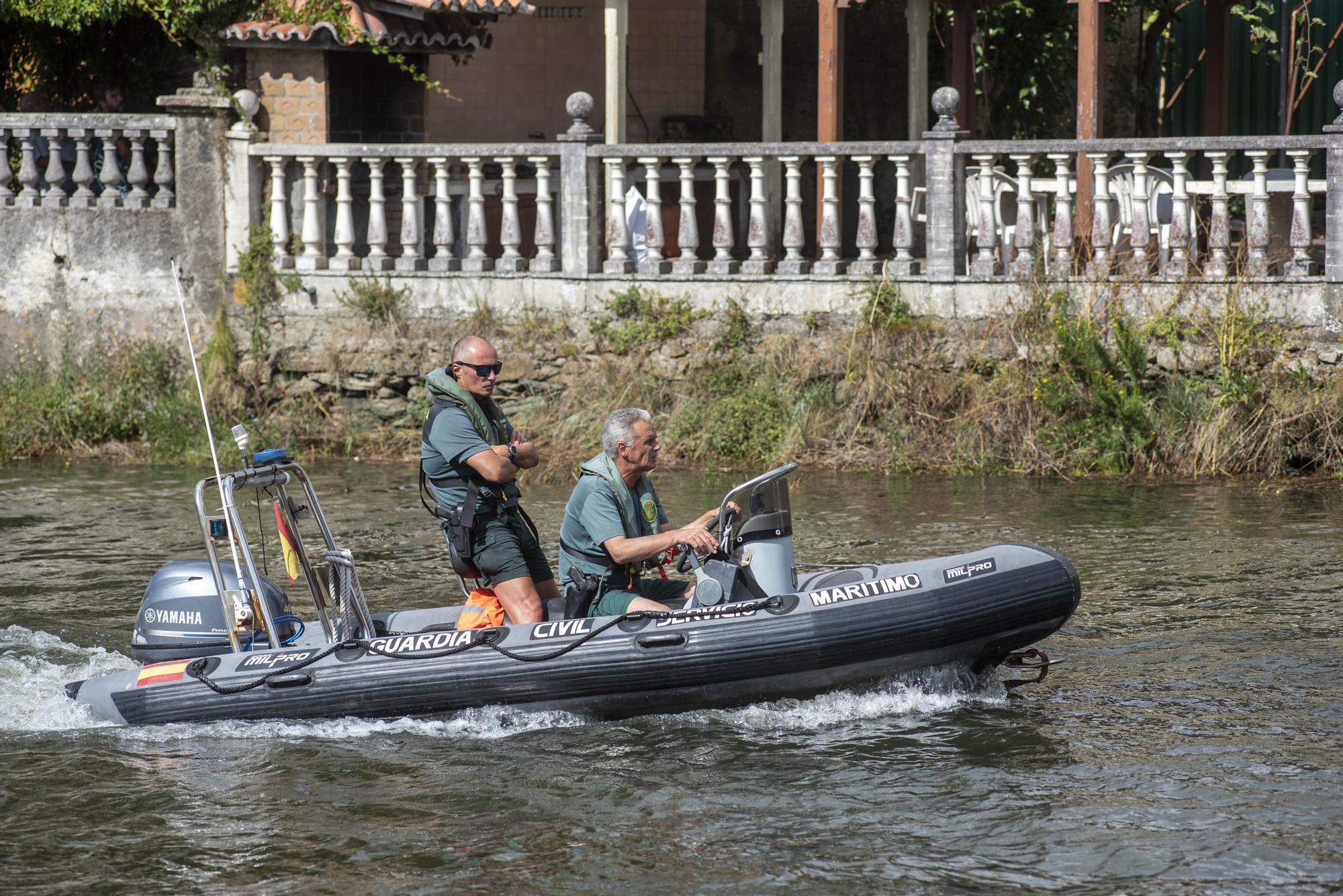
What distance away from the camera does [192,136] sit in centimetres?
1340

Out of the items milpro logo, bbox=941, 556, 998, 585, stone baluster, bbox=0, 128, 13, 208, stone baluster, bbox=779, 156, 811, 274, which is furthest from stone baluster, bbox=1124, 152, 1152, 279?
stone baluster, bbox=0, 128, 13, 208

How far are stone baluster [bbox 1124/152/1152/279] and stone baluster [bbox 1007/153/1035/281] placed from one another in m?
0.64

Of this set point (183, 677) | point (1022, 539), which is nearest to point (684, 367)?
point (1022, 539)

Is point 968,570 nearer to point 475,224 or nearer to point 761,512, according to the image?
point 761,512

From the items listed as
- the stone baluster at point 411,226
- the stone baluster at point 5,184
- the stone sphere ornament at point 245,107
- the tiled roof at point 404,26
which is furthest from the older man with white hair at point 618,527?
the stone baluster at point 5,184

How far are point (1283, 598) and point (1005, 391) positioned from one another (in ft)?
11.8

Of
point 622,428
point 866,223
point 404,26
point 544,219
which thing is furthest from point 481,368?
point 404,26

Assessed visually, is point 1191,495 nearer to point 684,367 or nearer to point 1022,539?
point 1022,539

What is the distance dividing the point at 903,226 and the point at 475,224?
3210 millimetres

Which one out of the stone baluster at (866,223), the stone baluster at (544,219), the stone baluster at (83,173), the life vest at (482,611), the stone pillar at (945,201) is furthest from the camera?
the stone baluster at (83,173)

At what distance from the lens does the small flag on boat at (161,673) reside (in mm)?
7078

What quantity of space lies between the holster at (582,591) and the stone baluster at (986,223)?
5646mm

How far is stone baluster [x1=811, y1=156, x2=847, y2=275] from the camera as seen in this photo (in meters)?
12.2

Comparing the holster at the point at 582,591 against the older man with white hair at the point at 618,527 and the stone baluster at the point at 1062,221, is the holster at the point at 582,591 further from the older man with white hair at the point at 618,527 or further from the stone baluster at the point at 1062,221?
the stone baluster at the point at 1062,221
